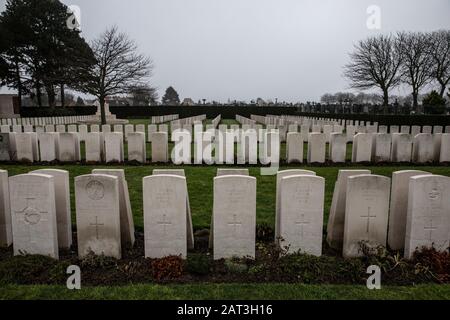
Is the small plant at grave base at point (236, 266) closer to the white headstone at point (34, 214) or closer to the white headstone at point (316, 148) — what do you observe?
the white headstone at point (34, 214)

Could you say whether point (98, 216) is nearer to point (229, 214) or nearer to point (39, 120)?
point (229, 214)

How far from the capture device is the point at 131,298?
11.4 ft

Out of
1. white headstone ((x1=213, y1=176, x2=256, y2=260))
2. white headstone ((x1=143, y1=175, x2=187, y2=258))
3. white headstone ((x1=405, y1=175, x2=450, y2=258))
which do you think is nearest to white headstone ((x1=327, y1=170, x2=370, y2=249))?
white headstone ((x1=405, y1=175, x2=450, y2=258))

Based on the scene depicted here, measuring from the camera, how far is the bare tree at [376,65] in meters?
36.6

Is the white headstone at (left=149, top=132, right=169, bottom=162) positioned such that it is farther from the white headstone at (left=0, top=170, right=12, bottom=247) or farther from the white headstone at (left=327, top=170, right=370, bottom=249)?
the white headstone at (left=327, top=170, right=370, bottom=249)

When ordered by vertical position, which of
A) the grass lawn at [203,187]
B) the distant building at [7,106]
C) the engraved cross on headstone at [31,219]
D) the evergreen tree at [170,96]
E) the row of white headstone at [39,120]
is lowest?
the grass lawn at [203,187]

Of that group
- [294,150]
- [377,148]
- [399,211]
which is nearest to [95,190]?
[399,211]

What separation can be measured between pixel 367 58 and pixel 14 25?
3924 centimetres

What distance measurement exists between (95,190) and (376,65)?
3866 cm

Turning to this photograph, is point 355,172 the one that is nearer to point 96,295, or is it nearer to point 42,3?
point 96,295

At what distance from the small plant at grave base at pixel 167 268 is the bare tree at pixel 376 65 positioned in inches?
1482

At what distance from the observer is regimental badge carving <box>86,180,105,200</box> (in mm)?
4301

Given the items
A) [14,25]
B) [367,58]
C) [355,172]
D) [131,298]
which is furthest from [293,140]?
[14,25]

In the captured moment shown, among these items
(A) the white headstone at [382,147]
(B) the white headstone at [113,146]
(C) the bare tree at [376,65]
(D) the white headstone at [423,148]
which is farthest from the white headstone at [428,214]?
(C) the bare tree at [376,65]
